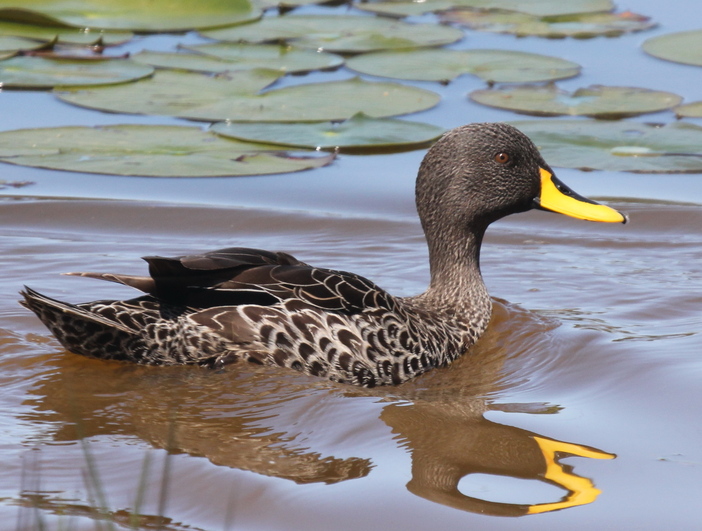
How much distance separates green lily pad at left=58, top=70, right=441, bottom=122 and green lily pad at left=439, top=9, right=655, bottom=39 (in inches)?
91.5

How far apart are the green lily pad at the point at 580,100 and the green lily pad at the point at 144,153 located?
5.88ft

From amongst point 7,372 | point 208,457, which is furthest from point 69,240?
point 208,457

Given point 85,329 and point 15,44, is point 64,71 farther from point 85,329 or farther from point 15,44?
point 85,329

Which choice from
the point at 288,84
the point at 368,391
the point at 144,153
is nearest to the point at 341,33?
the point at 288,84

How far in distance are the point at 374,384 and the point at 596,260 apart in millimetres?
2495

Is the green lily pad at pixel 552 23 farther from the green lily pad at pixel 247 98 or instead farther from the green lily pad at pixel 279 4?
the green lily pad at pixel 247 98

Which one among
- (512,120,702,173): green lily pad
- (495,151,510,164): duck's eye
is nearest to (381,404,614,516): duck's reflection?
(495,151,510,164): duck's eye

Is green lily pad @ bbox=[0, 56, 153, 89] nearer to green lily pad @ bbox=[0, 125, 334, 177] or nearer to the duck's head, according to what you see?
green lily pad @ bbox=[0, 125, 334, 177]

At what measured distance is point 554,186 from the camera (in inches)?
233

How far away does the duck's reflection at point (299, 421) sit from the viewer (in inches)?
167

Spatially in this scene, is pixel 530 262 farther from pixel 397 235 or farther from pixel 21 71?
pixel 21 71

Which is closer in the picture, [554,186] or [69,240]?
[554,186]

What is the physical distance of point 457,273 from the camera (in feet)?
19.6

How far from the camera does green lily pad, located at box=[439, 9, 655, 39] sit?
36.5 feet
